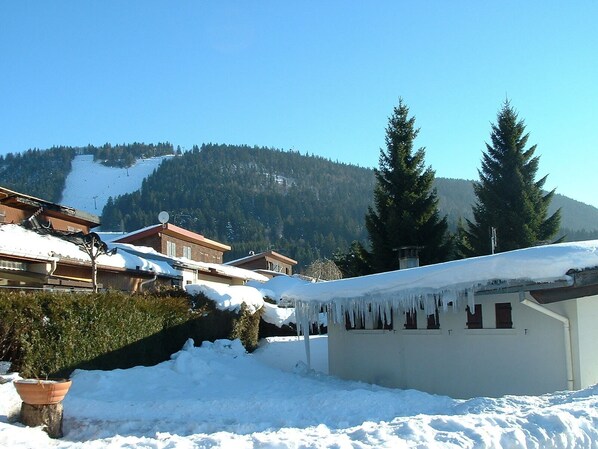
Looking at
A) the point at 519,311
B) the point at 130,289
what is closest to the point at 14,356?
the point at 519,311

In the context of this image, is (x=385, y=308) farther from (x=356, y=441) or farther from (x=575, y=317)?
(x=356, y=441)

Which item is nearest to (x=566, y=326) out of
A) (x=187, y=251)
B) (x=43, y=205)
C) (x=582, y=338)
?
(x=582, y=338)

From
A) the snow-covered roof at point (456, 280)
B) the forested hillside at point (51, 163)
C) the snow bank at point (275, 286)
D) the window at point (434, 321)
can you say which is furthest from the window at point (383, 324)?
the forested hillside at point (51, 163)

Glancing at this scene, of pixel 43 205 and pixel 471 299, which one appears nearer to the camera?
pixel 471 299

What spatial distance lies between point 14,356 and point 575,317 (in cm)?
955

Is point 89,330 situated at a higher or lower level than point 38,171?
lower

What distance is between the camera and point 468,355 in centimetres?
1116

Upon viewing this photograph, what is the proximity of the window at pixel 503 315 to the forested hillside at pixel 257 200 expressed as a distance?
66926 millimetres

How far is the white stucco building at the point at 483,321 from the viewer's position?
965 cm

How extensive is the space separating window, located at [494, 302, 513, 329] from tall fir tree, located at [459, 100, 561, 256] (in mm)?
16450

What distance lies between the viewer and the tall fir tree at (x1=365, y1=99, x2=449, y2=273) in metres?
25.5

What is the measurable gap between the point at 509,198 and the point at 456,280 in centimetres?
1872

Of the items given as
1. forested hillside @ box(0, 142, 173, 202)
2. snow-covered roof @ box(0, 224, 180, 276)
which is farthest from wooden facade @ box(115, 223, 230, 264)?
forested hillside @ box(0, 142, 173, 202)

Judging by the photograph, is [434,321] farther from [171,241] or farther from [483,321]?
[171,241]
